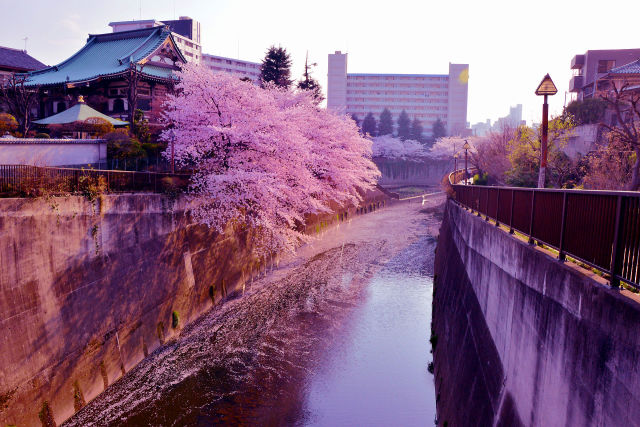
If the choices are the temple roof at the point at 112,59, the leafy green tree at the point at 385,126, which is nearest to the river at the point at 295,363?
the temple roof at the point at 112,59

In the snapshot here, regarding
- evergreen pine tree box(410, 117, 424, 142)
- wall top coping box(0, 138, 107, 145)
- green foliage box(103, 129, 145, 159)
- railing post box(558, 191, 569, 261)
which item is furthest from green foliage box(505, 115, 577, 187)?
evergreen pine tree box(410, 117, 424, 142)

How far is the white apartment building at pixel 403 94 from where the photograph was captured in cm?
13050

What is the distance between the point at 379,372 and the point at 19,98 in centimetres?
Answer: 3050

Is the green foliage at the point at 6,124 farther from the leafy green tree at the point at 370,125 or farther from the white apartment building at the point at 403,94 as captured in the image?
the white apartment building at the point at 403,94

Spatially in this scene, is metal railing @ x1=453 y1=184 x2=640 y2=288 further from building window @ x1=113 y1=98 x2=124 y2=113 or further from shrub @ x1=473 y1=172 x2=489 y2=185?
building window @ x1=113 y1=98 x2=124 y2=113

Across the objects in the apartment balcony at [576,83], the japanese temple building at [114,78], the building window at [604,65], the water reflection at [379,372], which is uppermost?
the building window at [604,65]

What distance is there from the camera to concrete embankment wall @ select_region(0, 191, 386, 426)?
9.72 m

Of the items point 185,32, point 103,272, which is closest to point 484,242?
point 103,272

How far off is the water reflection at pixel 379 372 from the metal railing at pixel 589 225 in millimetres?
6101

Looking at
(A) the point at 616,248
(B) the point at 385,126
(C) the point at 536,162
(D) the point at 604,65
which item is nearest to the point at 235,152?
(A) the point at 616,248

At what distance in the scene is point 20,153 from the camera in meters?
16.3

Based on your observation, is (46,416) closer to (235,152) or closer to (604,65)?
(235,152)

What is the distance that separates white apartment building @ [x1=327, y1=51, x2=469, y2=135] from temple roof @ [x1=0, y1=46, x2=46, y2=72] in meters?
95.8

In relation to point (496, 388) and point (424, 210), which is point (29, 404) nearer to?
point (496, 388)
